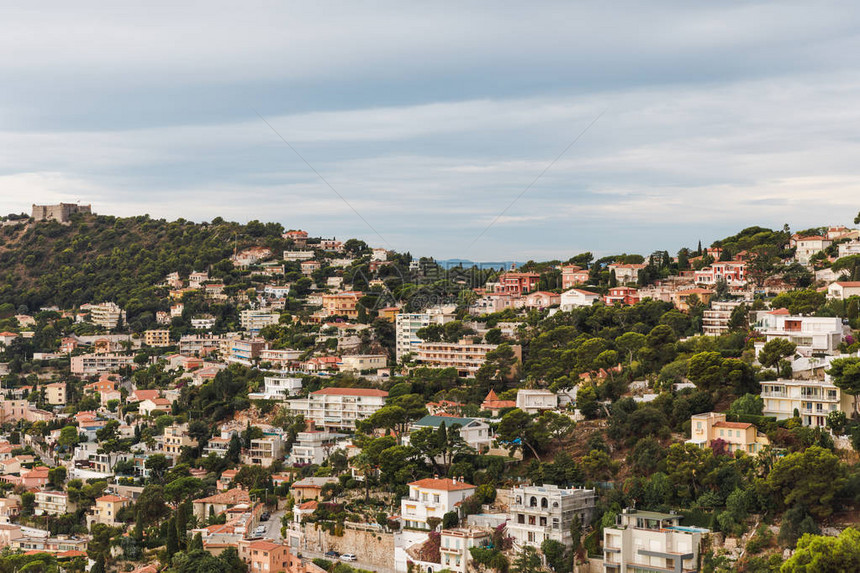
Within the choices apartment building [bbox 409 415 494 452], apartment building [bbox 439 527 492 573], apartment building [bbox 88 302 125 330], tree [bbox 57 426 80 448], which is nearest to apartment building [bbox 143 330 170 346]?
apartment building [bbox 88 302 125 330]

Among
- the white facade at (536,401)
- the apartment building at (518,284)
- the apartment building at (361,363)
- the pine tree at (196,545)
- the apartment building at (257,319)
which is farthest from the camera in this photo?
the apartment building at (257,319)

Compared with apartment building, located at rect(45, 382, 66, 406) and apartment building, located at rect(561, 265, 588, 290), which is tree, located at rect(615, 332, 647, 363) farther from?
apartment building, located at rect(45, 382, 66, 406)

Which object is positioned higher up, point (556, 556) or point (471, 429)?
point (471, 429)

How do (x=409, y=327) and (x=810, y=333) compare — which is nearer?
(x=810, y=333)

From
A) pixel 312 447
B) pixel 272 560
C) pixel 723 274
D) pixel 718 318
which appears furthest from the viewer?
pixel 723 274

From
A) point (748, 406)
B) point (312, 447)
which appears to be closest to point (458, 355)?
point (312, 447)

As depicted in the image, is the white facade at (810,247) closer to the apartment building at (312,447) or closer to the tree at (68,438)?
the apartment building at (312,447)

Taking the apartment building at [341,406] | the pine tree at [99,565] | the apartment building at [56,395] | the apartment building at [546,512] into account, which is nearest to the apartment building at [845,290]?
the apartment building at [546,512]

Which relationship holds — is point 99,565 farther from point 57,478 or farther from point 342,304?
point 342,304

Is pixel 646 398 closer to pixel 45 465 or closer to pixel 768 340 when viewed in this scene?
pixel 768 340
